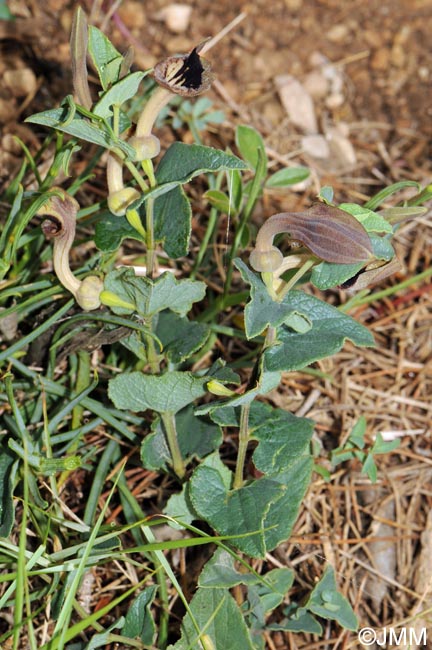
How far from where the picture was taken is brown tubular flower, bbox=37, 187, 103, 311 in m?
1.11

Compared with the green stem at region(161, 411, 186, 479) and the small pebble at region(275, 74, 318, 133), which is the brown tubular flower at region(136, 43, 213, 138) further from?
Result: the small pebble at region(275, 74, 318, 133)

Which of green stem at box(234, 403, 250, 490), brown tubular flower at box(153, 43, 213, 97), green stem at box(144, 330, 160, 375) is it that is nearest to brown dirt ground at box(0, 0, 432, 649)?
green stem at box(234, 403, 250, 490)

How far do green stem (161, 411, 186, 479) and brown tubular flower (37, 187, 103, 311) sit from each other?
0.22 meters

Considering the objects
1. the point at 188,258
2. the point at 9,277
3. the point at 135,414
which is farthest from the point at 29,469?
the point at 188,258

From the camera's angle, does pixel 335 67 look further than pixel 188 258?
Yes

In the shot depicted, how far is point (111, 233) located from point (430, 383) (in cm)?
86

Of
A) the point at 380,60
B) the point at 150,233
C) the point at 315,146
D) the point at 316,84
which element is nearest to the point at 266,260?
the point at 150,233

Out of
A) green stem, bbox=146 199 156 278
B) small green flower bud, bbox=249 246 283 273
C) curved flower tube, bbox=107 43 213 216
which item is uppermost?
curved flower tube, bbox=107 43 213 216

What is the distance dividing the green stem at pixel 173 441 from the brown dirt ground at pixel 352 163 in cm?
27

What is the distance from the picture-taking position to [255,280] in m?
1.01

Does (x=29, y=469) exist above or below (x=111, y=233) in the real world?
below

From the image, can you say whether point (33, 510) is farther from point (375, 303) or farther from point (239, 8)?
point (239, 8)

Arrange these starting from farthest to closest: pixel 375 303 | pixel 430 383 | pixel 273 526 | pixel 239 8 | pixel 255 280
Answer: pixel 239 8, pixel 375 303, pixel 430 383, pixel 273 526, pixel 255 280

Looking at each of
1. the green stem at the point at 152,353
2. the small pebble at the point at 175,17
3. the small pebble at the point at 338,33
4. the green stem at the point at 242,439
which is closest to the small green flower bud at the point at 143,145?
the green stem at the point at 152,353
